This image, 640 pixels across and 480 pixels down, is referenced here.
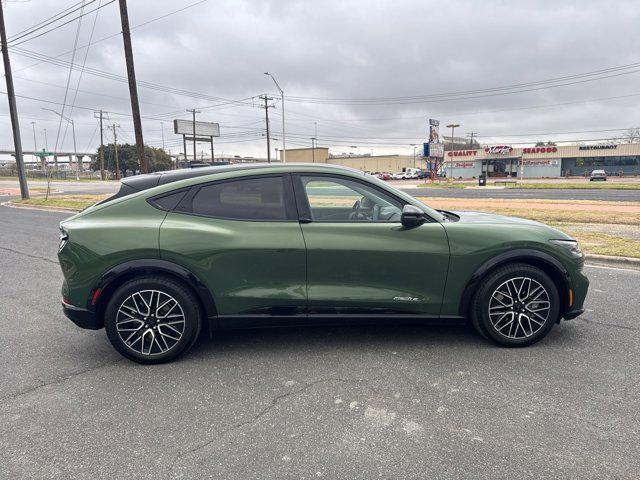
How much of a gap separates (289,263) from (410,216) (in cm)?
107

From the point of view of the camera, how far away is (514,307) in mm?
3771

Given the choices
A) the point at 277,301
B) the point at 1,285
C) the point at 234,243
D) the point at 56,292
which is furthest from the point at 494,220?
the point at 1,285

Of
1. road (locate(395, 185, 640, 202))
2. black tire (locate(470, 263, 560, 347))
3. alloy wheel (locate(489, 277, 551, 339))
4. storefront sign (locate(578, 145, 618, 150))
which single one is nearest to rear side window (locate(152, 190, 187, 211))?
black tire (locate(470, 263, 560, 347))

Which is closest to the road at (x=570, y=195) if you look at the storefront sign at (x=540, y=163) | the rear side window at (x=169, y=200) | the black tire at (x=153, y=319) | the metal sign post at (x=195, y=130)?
the rear side window at (x=169, y=200)

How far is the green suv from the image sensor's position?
3.56m

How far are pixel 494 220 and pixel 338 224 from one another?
1514 mm

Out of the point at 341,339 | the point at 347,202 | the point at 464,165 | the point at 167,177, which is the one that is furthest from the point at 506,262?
the point at 464,165

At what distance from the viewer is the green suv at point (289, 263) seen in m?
3.56

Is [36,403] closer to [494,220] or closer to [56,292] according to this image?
[56,292]

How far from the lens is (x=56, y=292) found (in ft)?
19.4

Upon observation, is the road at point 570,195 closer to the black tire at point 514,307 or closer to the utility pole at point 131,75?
the utility pole at point 131,75

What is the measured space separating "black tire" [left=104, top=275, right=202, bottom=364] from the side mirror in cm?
186

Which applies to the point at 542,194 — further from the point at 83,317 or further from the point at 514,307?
the point at 83,317

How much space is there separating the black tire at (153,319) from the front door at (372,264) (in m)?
1.02
